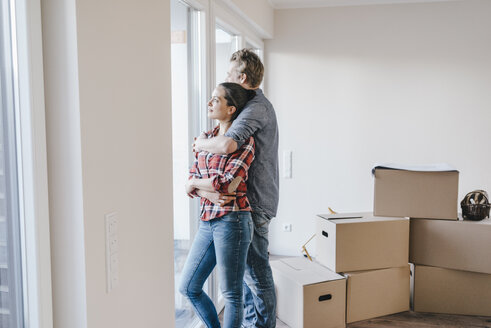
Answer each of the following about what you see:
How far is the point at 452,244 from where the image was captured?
2.68 meters

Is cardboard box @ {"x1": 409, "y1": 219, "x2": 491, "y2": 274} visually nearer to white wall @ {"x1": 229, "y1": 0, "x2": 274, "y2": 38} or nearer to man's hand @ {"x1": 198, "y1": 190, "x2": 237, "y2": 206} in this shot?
man's hand @ {"x1": 198, "y1": 190, "x2": 237, "y2": 206}

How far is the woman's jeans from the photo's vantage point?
1.71 m

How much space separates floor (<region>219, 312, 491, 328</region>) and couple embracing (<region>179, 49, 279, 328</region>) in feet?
3.10

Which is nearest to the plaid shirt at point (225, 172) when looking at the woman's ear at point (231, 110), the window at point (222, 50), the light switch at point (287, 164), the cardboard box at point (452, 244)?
the woman's ear at point (231, 110)

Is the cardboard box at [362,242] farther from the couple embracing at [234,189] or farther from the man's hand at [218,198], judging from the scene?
the man's hand at [218,198]

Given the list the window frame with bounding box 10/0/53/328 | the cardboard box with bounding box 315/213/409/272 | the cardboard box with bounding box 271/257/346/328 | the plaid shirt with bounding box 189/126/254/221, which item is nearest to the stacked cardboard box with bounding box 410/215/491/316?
the cardboard box with bounding box 315/213/409/272

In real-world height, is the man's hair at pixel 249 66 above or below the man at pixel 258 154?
above

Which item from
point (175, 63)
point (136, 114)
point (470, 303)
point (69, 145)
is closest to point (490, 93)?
point (470, 303)

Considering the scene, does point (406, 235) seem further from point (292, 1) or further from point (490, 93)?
point (292, 1)

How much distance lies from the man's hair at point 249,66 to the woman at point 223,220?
0.25ft

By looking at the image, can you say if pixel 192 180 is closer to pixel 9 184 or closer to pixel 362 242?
pixel 9 184

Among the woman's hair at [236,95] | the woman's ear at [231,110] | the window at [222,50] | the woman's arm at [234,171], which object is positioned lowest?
the woman's arm at [234,171]

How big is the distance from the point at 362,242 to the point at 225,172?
1327 millimetres

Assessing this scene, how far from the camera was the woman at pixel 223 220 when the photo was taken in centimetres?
171
